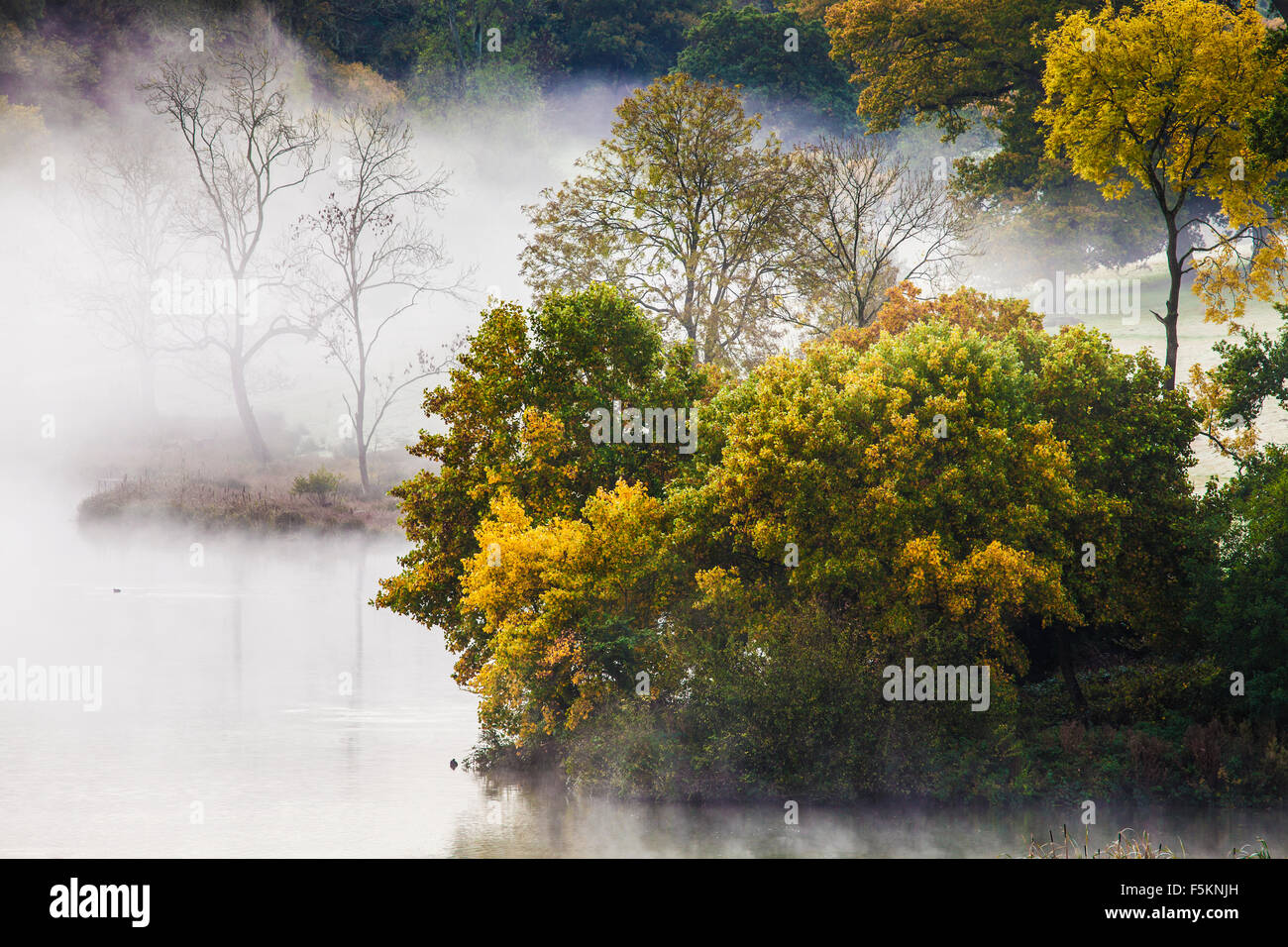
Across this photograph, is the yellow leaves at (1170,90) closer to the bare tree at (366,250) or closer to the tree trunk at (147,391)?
the bare tree at (366,250)

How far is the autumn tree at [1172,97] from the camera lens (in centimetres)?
4391

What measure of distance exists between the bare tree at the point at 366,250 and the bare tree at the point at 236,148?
3.02 metres

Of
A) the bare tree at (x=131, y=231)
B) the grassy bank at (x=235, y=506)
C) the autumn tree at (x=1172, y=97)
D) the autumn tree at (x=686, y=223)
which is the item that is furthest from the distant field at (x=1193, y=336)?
the bare tree at (x=131, y=231)

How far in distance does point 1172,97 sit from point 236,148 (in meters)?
73.5

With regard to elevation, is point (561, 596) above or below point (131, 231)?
below

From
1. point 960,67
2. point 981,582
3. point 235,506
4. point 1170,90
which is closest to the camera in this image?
point 981,582

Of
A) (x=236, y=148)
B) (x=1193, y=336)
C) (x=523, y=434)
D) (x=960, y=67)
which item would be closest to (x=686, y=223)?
(x=960, y=67)

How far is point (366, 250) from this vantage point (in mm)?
103312

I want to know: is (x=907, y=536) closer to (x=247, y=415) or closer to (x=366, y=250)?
(x=247, y=415)

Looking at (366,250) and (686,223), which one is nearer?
(686,223)

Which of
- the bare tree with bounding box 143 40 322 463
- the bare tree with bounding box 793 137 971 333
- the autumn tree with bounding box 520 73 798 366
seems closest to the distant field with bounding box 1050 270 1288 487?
the bare tree with bounding box 793 137 971 333

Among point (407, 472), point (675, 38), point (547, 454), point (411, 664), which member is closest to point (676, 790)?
point (547, 454)
